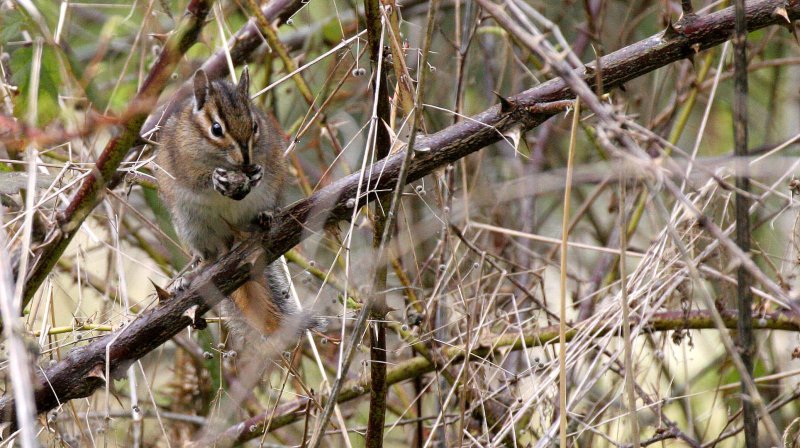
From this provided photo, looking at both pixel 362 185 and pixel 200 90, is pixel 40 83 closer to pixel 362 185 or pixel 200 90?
pixel 200 90

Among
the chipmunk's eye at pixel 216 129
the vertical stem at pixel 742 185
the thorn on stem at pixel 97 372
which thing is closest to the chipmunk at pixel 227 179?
the chipmunk's eye at pixel 216 129

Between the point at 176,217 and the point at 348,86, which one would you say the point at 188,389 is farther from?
the point at 348,86

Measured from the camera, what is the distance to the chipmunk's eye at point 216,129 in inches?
100

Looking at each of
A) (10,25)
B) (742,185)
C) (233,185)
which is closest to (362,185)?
(233,185)

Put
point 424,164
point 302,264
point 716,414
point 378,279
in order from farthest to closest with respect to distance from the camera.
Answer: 1. point 716,414
2. point 302,264
3. point 378,279
4. point 424,164

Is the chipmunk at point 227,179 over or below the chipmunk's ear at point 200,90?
below

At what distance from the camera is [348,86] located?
4.05m

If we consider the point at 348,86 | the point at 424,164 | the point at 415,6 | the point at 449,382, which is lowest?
the point at 449,382

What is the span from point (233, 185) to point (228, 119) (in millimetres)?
245

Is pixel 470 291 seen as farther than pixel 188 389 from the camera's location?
No

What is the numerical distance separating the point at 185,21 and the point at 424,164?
64 centimetres

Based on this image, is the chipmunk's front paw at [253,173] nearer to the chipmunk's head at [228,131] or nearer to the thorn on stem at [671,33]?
the chipmunk's head at [228,131]

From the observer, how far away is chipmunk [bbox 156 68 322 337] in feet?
8.23

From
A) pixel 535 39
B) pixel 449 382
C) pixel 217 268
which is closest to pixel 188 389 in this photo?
pixel 449 382
